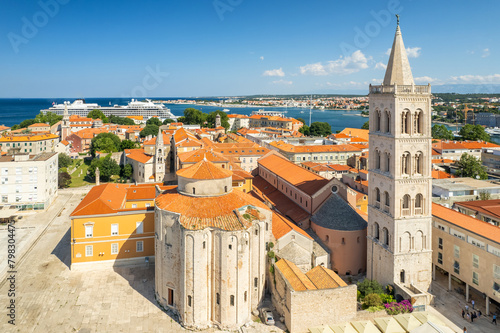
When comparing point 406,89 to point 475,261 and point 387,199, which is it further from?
point 475,261

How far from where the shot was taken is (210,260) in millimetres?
26781

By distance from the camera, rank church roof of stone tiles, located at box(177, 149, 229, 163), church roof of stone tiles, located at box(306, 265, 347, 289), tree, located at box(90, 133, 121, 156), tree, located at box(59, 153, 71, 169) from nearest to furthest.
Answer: church roof of stone tiles, located at box(306, 265, 347, 289)
church roof of stone tiles, located at box(177, 149, 229, 163)
tree, located at box(59, 153, 71, 169)
tree, located at box(90, 133, 121, 156)

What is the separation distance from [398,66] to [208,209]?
18.7 metres

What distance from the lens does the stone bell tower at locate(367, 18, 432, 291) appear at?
2942cm

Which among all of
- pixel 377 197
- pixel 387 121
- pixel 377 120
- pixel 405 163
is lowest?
pixel 377 197

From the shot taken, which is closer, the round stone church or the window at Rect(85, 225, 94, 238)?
the round stone church

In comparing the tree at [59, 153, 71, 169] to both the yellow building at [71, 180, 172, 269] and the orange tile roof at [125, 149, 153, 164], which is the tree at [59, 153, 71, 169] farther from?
the yellow building at [71, 180, 172, 269]

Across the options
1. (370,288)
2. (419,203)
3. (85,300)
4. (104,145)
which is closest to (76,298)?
(85,300)

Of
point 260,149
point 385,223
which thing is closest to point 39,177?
point 260,149

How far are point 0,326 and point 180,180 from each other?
16.2 metres

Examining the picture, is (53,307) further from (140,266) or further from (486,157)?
(486,157)

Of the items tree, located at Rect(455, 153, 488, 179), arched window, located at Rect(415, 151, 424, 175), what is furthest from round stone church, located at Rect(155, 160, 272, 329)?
tree, located at Rect(455, 153, 488, 179)

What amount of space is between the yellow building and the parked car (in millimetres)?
13900

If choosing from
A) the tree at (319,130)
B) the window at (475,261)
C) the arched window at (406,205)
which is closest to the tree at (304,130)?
the tree at (319,130)
